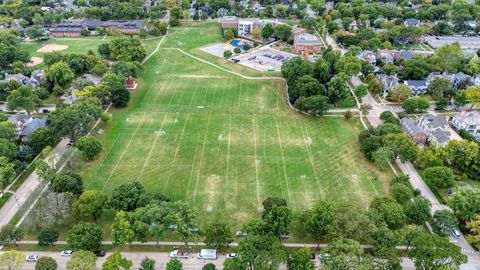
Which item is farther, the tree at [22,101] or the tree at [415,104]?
the tree at [415,104]

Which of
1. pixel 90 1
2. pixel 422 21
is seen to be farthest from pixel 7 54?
pixel 422 21

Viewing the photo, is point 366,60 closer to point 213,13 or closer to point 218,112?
point 218,112

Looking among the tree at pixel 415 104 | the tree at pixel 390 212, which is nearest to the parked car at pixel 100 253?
the tree at pixel 390 212

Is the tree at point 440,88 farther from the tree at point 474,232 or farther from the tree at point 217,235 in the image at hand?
the tree at point 217,235

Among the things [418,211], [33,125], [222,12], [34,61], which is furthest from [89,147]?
[222,12]

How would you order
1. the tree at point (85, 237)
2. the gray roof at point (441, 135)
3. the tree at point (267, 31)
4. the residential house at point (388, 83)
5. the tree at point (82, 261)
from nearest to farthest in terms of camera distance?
the tree at point (82, 261), the tree at point (85, 237), the gray roof at point (441, 135), the residential house at point (388, 83), the tree at point (267, 31)

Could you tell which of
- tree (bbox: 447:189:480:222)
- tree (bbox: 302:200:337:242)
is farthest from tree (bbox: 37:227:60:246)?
tree (bbox: 447:189:480:222)

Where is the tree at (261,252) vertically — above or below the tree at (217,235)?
above

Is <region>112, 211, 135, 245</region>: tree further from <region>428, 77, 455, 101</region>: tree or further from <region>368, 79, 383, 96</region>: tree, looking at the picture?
<region>428, 77, 455, 101</region>: tree
